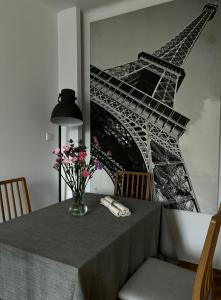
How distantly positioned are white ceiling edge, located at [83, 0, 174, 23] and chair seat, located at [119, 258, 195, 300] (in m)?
2.47

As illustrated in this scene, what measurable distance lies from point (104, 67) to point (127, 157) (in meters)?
1.08

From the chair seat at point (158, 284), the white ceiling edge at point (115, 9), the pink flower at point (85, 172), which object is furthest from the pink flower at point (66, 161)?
the white ceiling edge at point (115, 9)

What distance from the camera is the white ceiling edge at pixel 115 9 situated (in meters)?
2.58

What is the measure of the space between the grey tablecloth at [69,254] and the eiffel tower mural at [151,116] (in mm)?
840

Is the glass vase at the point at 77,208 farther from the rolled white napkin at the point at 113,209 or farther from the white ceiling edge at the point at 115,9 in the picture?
the white ceiling edge at the point at 115,9

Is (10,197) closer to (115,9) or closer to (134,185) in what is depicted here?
(134,185)

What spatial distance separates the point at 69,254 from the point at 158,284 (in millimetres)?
587

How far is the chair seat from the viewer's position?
1.29 meters

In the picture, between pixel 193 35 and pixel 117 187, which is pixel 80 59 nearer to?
pixel 193 35

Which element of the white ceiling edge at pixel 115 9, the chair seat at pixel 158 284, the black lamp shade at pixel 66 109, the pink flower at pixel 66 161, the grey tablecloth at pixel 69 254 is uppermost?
the white ceiling edge at pixel 115 9

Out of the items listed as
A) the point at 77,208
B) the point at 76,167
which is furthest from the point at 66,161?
the point at 77,208

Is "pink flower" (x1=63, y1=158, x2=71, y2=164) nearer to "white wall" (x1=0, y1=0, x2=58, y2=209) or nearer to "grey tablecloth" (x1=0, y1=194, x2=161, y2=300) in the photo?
"grey tablecloth" (x1=0, y1=194, x2=161, y2=300)

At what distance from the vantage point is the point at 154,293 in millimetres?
1295

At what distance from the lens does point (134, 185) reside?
2535mm
